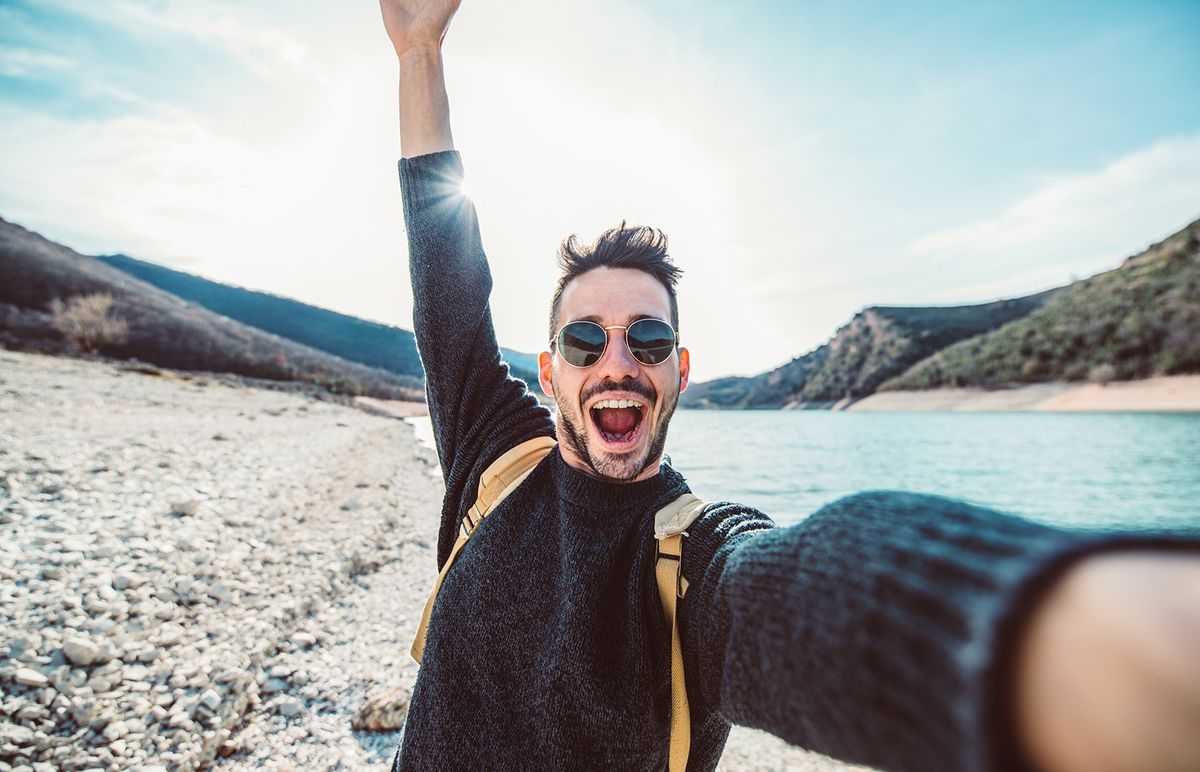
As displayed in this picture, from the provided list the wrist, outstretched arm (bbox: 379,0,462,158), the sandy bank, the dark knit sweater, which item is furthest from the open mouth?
the sandy bank

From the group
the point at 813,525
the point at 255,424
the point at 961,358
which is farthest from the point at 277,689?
the point at 961,358

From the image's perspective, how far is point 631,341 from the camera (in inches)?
Result: 79.7

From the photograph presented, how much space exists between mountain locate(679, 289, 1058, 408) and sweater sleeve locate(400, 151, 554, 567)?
92.3m

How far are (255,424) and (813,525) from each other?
68.2ft

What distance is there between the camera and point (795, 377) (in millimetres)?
109375

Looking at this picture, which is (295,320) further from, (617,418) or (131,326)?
(617,418)

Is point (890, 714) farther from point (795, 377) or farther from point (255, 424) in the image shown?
point (795, 377)

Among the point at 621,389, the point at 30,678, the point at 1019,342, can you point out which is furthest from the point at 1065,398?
the point at 30,678

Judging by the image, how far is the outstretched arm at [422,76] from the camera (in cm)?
222

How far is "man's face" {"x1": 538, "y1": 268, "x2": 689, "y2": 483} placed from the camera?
1.83 m

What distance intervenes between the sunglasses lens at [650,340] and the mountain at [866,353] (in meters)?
92.1

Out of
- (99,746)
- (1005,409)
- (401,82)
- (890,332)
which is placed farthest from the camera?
(890,332)

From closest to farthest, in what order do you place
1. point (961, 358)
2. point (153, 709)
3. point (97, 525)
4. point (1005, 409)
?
point (153, 709) → point (97, 525) → point (1005, 409) → point (961, 358)

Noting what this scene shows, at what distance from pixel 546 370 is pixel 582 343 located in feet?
0.98
